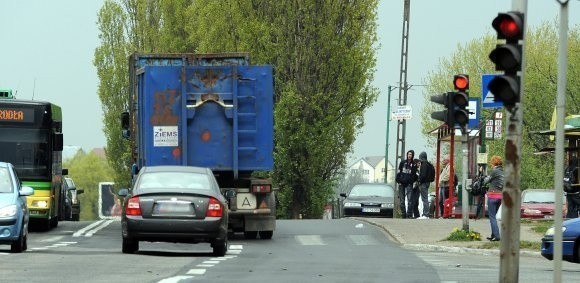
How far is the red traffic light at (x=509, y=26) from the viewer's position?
1623cm

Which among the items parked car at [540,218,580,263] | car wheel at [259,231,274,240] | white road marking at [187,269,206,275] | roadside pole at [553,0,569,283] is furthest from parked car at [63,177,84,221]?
roadside pole at [553,0,569,283]

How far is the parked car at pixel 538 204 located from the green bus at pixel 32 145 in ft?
67.5

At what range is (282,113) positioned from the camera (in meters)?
59.4

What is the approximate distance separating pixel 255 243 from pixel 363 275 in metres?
10.7

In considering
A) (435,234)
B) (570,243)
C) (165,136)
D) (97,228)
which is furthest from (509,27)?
(97,228)

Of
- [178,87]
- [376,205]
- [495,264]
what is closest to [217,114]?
[178,87]

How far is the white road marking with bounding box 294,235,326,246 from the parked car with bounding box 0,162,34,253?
280 inches

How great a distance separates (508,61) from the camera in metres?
16.1

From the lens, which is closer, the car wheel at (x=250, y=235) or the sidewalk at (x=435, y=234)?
the sidewalk at (x=435, y=234)

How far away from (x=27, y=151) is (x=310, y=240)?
660 cm

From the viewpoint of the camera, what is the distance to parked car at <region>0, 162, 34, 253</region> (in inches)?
1011

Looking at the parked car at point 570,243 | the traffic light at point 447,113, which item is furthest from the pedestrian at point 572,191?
the parked car at point 570,243

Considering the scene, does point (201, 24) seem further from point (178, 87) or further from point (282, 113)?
point (178, 87)

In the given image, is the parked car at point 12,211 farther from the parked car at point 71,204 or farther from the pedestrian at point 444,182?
the parked car at point 71,204
